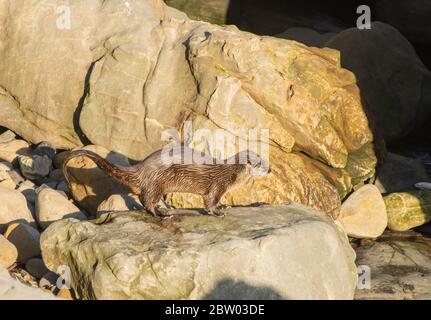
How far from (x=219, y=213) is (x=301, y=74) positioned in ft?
8.77

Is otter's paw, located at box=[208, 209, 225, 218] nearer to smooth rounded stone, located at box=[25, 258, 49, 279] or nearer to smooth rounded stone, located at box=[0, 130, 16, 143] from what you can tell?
smooth rounded stone, located at box=[25, 258, 49, 279]

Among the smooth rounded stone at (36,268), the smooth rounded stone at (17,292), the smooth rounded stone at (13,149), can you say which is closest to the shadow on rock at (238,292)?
the smooth rounded stone at (17,292)

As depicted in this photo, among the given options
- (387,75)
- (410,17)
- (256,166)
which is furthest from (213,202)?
(410,17)

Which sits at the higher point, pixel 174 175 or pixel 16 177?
pixel 174 175

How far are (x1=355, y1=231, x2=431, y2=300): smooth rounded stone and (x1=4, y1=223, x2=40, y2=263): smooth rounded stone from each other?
3.15m

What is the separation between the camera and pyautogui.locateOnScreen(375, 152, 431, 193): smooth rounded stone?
10617mm

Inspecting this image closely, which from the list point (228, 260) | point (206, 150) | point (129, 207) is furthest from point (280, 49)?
point (228, 260)

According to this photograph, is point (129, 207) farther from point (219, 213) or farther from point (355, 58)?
point (355, 58)

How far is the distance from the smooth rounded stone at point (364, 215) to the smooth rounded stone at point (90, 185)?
8.60ft

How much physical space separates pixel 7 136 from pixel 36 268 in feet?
12.0

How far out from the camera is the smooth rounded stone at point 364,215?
374 inches

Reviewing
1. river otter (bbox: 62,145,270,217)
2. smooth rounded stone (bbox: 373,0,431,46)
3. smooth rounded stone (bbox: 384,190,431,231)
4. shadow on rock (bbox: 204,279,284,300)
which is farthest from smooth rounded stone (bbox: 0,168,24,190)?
smooth rounded stone (bbox: 373,0,431,46)

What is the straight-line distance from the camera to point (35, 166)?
980 cm

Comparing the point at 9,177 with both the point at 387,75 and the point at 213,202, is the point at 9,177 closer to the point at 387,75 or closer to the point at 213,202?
the point at 213,202
